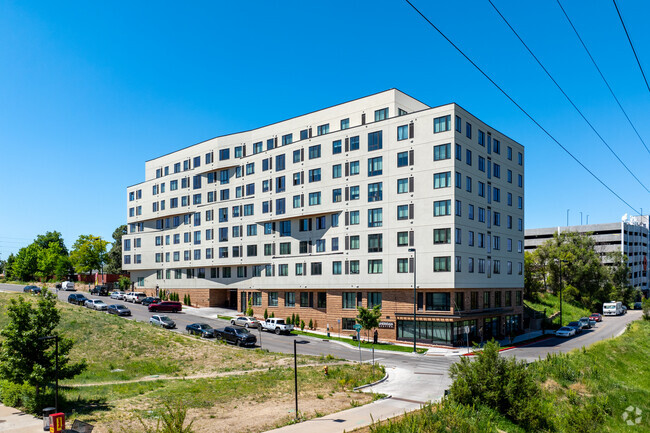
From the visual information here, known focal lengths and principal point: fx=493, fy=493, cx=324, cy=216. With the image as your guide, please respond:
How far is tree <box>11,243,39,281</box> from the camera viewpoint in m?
125

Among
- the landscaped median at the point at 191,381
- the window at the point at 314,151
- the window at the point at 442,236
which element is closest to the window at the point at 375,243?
the window at the point at 442,236

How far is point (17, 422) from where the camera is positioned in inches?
915

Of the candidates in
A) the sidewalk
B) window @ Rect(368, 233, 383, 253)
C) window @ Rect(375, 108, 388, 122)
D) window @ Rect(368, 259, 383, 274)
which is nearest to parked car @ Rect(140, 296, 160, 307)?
window @ Rect(368, 259, 383, 274)

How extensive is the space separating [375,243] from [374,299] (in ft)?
22.1

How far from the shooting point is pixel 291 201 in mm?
68688

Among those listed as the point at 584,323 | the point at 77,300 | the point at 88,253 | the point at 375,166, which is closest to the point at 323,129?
the point at 375,166

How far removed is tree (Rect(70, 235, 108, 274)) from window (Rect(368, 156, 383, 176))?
7462cm

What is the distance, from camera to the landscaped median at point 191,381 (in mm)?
24703

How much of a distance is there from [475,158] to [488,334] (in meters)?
21.6

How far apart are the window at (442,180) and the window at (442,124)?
4.93 metres

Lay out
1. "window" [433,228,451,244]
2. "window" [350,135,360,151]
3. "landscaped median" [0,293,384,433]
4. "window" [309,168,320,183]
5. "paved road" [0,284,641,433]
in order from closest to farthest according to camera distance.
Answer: "paved road" [0,284,641,433] → "landscaped median" [0,293,384,433] → "window" [433,228,451,244] → "window" [350,135,360,151] → "window" [309,168,320,183]

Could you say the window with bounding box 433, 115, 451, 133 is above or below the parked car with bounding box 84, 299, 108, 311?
above

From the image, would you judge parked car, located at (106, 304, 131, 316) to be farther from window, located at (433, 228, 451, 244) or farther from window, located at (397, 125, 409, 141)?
window, located at (397, 125, 409, 141)

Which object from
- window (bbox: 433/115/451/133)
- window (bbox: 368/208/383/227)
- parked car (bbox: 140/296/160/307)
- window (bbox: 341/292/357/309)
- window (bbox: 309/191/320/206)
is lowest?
parked car (bbox: 140/296/160/307)
